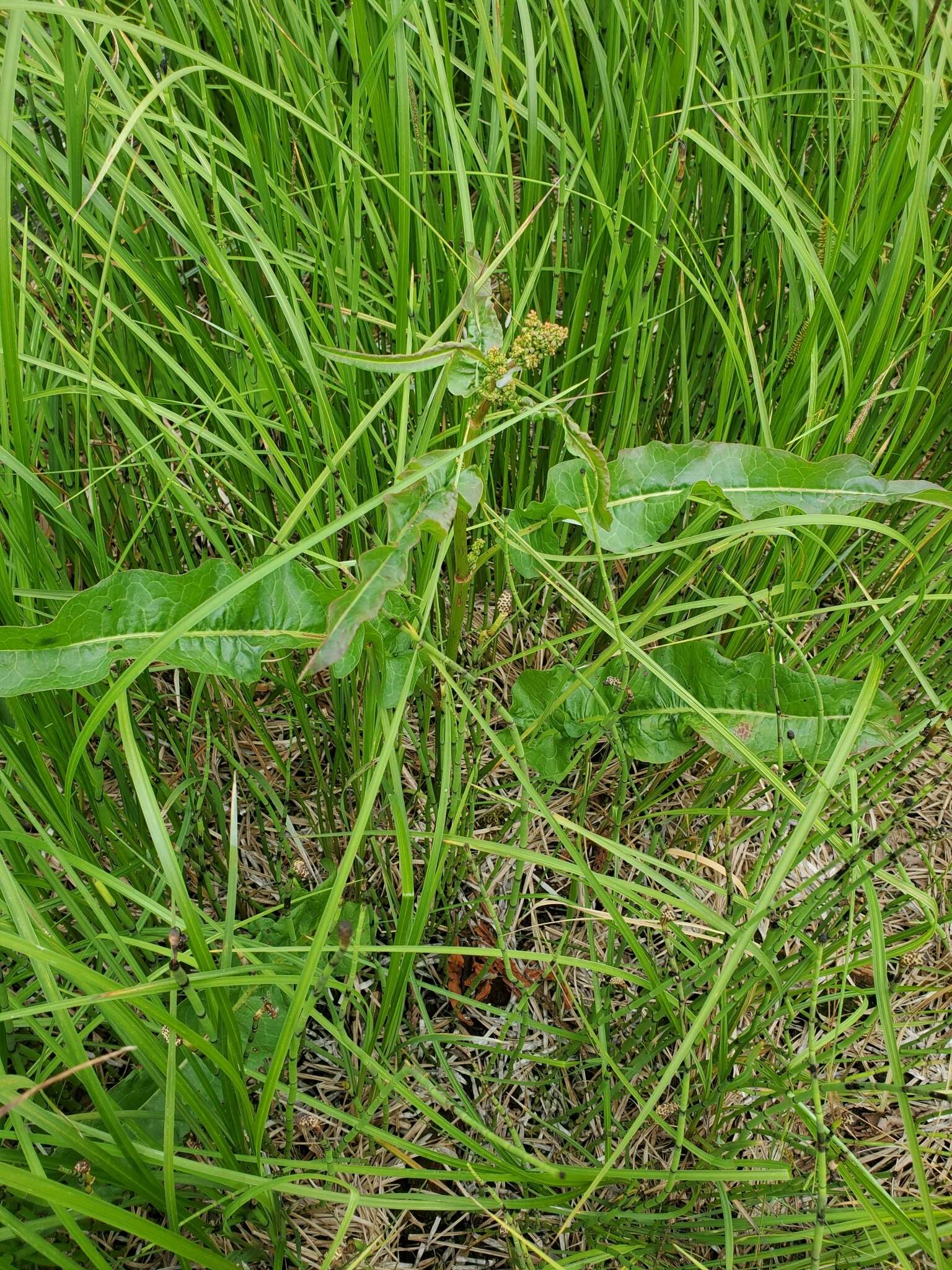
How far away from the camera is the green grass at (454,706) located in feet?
2.83

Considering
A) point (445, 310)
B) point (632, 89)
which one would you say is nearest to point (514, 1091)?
point (445, 310)

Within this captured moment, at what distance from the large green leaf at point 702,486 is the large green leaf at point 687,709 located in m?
0.16

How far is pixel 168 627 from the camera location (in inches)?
35.1

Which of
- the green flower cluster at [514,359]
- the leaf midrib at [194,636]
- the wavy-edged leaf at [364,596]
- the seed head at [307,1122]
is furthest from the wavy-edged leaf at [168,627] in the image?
the seed head at [307,1122]

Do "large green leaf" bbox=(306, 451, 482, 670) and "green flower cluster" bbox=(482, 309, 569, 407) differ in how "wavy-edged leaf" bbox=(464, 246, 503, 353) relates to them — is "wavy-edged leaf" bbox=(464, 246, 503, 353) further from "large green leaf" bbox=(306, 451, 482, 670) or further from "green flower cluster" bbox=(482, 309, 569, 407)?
"large green leaf" bbox=(306, 451, 482, 670)

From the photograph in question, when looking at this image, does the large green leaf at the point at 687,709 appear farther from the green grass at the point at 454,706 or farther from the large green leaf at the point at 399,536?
the large green leaf at the point at 399,536

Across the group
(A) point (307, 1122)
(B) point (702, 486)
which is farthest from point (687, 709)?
(A) point (307, 1122)

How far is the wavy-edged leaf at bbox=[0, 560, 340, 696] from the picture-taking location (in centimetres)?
83

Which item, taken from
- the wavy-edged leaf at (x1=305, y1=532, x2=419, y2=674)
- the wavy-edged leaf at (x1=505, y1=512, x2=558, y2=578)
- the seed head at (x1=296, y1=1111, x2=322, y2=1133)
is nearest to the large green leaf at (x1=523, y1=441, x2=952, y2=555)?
the wavy-edged leaf at (x1=505, y1=512, x2=558, y2=578)

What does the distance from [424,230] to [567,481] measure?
47cm

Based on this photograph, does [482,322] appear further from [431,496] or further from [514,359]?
[431,496]

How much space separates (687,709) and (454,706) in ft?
0.91

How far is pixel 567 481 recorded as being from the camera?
99cm

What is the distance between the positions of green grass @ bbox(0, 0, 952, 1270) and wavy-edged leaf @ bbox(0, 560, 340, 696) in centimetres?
7
